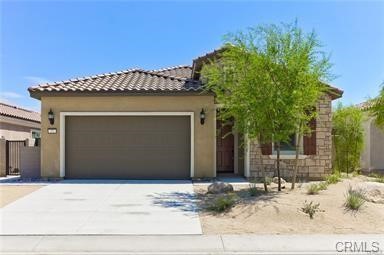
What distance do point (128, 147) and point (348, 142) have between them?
33.0 ft

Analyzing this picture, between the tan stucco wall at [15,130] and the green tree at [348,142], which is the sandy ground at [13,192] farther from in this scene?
the green tree at [348,142]

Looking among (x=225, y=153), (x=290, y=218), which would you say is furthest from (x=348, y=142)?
(x=290, y=218)

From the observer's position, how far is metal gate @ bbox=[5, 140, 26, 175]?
55.1ft

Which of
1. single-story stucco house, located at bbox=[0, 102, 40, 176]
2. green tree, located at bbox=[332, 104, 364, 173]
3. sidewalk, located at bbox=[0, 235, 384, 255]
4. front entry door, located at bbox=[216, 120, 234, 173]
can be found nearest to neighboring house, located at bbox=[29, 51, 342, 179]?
front entry door, located at bbox=[216, 120, 234, 173]

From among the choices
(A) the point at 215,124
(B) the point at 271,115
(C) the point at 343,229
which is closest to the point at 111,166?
(A) the point at 215,124

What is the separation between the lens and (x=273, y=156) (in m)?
14.5

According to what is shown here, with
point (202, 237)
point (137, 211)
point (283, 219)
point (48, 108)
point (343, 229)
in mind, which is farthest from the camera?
point (48, 108)

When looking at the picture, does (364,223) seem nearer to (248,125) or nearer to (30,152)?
(248,125)

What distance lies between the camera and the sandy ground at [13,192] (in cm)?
1028

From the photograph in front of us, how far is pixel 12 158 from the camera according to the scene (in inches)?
684

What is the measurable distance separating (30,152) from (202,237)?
1045 centimetres

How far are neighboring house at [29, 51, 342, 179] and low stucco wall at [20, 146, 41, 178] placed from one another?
727 millimetres

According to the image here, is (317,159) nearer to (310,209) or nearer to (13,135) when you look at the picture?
(310,209)

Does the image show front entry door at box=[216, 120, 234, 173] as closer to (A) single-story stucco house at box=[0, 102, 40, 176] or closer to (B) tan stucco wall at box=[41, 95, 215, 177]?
(B) tan stucco wall at box=[41, 95, 215, 177]
